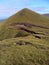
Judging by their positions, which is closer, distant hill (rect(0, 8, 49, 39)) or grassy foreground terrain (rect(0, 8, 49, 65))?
grassy foreground terrain (rect(0, 8, 49, 65))

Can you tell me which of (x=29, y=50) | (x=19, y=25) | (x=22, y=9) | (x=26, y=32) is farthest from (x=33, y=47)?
(x=22, y=9)

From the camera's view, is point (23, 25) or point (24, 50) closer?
point (24, 50)

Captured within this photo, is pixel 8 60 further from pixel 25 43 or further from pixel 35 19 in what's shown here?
pixel 35 19

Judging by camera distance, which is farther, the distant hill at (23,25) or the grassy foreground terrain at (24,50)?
the distant hill at (23,25)

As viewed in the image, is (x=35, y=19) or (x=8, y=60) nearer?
(x=8, y=60)

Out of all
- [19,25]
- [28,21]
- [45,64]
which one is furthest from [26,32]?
[45,64]

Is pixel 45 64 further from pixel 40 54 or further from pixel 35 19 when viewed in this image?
pixel 35 19

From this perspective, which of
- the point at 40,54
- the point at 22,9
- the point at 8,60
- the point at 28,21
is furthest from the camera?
the point at 22,9

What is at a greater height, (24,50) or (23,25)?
(23,25)

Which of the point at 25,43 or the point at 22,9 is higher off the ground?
the point at 22,9

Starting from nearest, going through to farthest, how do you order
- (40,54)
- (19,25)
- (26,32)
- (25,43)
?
(40,54), (25,43), (26,32), (19,25)
